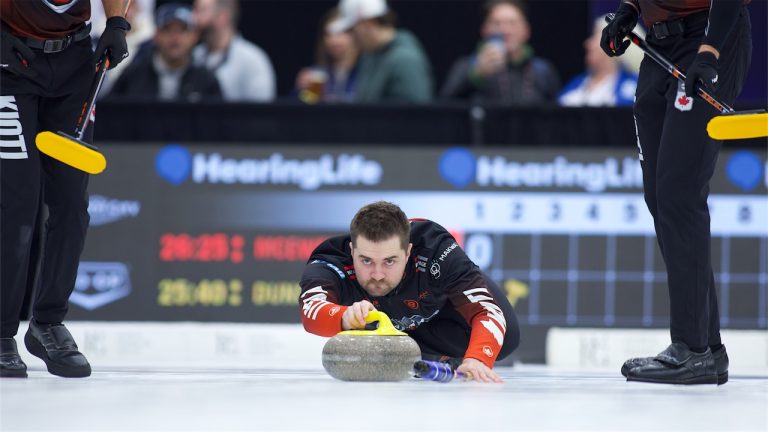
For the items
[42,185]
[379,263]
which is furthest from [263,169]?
[379,263]

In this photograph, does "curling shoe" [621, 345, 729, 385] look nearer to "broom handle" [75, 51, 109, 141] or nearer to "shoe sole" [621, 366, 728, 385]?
"shoe sole" [621, 366, 728, 385]

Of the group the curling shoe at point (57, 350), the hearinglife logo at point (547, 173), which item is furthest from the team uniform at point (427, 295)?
the hearinglife logo at point (547, 173)

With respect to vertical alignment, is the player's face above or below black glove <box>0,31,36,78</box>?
below

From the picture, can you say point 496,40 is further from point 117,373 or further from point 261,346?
point 117,373

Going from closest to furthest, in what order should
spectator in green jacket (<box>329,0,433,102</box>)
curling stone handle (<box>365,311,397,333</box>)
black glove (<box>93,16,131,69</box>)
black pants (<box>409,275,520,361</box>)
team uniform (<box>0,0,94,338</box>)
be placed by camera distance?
curling stone handle (<box>365,311,397,333</box>)
team uniform (<box>0,0,94,338</box>)
black glove (<box>93,16,131,69</box>)
black pants (<box>409,275,520,361</box>)
spectator in green jacket (<box>329,0,433,102</box>)

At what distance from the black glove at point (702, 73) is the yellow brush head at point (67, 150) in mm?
1809

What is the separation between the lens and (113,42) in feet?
12.2

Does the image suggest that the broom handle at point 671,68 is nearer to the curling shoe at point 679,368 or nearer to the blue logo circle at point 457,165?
the curling shoe at point 679,368

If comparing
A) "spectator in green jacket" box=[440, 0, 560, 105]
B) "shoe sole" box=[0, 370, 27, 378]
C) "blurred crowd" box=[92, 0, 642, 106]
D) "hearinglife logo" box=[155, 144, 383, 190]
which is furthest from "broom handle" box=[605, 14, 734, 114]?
"spectator in green jacket" box=[440, 0, 560, 105]

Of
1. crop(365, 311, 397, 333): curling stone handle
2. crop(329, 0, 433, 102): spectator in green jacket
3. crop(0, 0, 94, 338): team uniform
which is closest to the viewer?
crop(365, 311, 397, 333): curling stone handle

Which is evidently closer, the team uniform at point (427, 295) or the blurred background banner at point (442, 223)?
the team uniform at point (427, 295)

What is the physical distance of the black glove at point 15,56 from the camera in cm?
357

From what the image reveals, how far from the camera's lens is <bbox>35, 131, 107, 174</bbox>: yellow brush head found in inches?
137

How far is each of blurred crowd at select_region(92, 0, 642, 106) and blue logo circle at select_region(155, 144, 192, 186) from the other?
1.74ft
